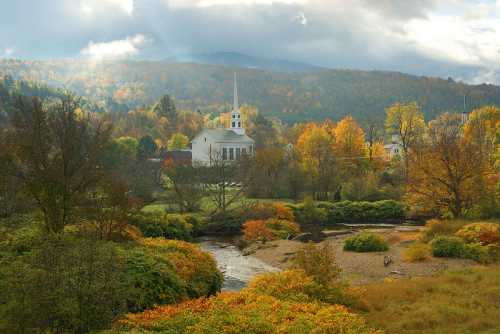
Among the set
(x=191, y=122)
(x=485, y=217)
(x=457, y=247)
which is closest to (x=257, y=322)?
(x=457, y=247)

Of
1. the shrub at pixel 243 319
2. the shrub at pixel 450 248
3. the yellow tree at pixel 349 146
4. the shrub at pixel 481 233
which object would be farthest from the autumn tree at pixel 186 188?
the shrub at pixel 243 319

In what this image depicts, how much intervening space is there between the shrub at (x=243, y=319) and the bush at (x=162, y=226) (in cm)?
1740

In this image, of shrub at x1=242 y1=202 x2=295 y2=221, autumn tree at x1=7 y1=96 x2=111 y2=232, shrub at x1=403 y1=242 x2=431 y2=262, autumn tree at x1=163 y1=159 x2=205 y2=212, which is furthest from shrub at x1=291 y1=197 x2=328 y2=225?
autumn tree at x1=7 y1=96 x2=111 y2=232

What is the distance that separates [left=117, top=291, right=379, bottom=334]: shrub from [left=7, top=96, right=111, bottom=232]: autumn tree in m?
8.32

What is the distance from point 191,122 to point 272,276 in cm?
11403

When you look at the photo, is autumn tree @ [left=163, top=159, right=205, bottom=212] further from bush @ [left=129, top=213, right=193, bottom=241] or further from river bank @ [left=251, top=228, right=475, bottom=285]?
river bank @ [left=251, top=228, right=475, bottom=285]

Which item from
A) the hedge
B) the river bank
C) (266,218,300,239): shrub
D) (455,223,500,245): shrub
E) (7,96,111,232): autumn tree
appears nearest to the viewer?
(7,96,111,232): autumn tree

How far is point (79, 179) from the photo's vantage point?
69.8 feet

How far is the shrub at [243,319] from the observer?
12.4 m

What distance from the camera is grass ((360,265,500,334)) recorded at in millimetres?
14398

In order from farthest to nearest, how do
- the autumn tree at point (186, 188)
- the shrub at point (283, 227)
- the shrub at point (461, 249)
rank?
the autumn tree at point (186, 188) < the shrub at point (283, 227) < the shrub at point (461, 249)

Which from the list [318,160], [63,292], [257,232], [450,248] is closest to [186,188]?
[257,232]

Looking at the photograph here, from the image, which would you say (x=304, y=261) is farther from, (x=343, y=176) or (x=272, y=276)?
(x=343, y=176)

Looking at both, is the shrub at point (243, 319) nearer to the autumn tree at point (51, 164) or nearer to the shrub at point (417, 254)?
the autumn tree at point (51, 164)
